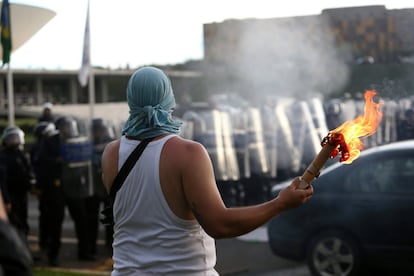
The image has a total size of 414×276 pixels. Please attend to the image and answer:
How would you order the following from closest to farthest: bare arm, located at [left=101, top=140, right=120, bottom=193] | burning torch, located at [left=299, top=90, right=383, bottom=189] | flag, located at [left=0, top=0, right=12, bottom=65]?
burning torch, located at [left=299, top=90, right=383, bottom=189]
bare arm, located at [left=101, top=140, right=120, bottom=193]
flag, located at [left=0, top=0, right=12, bottom=65]

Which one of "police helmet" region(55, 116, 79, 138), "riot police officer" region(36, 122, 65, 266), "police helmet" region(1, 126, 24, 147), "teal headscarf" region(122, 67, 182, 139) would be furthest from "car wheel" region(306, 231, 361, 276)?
"teal headscarf" region(122, 67, 182, 139)

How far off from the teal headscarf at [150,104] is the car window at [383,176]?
4592mm

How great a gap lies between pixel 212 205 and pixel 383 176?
15.6ft

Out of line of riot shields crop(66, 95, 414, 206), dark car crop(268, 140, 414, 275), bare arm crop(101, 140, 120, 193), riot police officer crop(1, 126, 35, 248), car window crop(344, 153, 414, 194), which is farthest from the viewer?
line of riot shields crop(66, 95, 414, 206)

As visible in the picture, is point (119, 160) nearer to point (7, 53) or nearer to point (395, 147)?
point (395, 147)

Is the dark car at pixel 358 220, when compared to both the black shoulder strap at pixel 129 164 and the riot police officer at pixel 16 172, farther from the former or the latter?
the black shoulder strap at pixel 129 164

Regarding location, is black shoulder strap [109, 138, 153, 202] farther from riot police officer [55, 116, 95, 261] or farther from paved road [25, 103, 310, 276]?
riot police officer [55, 116, 95, 261]

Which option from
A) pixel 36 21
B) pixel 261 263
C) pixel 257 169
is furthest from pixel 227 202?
pixel 36 21

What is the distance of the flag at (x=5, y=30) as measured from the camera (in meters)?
9.93

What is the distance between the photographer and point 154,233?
9.56ft

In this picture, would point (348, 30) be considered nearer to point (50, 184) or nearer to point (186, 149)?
point (50, 184)

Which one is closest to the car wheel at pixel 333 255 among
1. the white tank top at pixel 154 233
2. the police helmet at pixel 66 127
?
the police helmet at pixel 66 127

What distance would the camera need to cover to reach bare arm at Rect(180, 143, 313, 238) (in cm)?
280

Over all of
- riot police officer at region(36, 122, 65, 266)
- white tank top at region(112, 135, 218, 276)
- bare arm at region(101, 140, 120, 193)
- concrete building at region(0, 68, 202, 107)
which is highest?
concrete building at region(0, 68, 202, 107)
